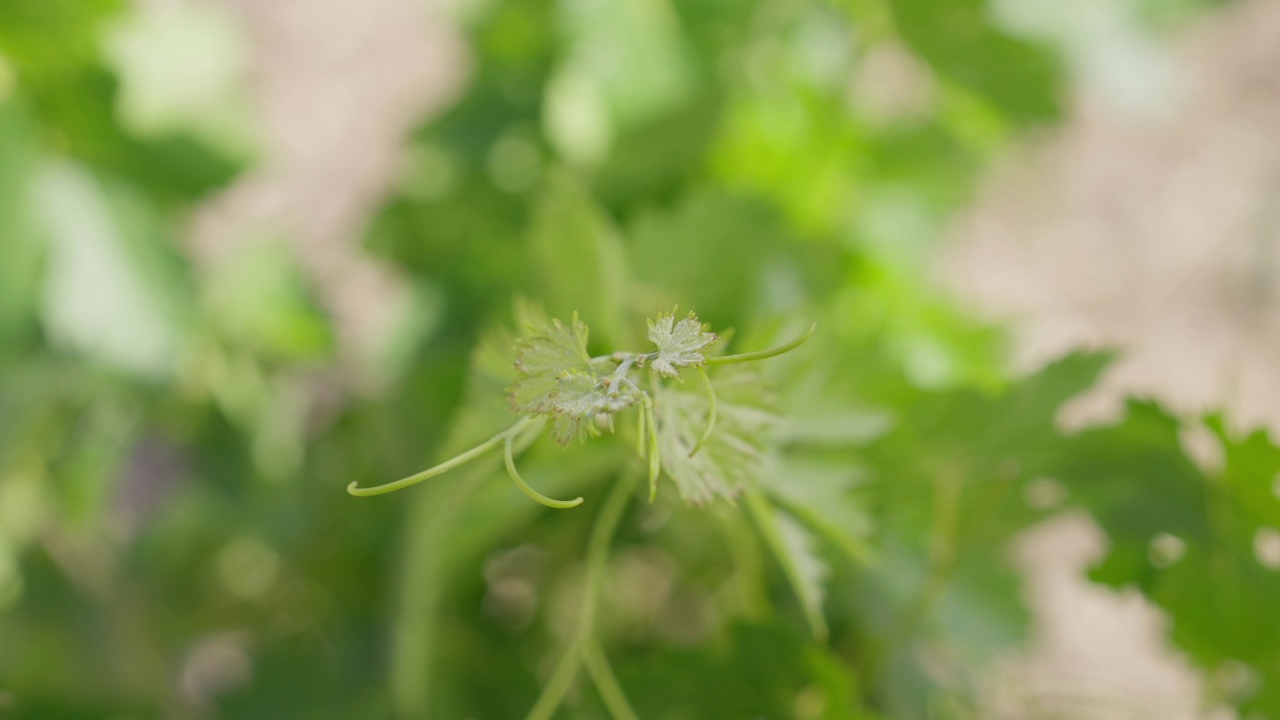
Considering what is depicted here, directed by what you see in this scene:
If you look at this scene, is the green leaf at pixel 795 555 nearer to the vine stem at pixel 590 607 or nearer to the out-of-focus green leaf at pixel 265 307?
the vine stem at pixel 590 607

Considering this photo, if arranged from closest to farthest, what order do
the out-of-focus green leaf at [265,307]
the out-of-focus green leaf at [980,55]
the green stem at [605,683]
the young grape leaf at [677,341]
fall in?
the young grape leaf at [677,341] < the green stem at [605,683] < the out-of-focus green leaf at [980,55] < the out-of-focus green leaf at [265,307]

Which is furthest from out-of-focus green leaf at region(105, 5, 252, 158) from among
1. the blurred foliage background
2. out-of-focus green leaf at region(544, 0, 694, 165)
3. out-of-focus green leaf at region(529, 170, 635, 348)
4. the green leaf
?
the green leaf

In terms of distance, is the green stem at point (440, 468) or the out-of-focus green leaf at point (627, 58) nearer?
the green stem at point (440, 468)

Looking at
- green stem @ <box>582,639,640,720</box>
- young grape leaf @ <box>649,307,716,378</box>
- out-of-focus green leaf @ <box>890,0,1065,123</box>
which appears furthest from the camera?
out-of-focus green leaf @ <box>890,0,1065,123</box>

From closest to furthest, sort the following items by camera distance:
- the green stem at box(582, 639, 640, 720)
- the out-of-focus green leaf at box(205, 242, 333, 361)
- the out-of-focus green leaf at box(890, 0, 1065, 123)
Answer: the green stem at box(582, 639, 640, 720)
the out-of-focus green leaf at box(890, 0, 1065, 123)
the out-of-focus green leaf at box(205, 242, 333, 361)

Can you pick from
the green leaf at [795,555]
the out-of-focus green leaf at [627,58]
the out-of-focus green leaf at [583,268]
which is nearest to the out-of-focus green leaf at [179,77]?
the out-of-focus green leaf at [627,58]

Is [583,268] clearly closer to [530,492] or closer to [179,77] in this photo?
[530,492]

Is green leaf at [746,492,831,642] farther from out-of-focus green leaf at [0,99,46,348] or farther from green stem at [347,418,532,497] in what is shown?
out-of-focus green leaf at [0,99,46,348]

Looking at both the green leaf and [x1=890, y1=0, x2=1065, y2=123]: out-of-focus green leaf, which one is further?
[x1=890, y1=0, x2=1065, y2=123]: out-of-focus green leaf
